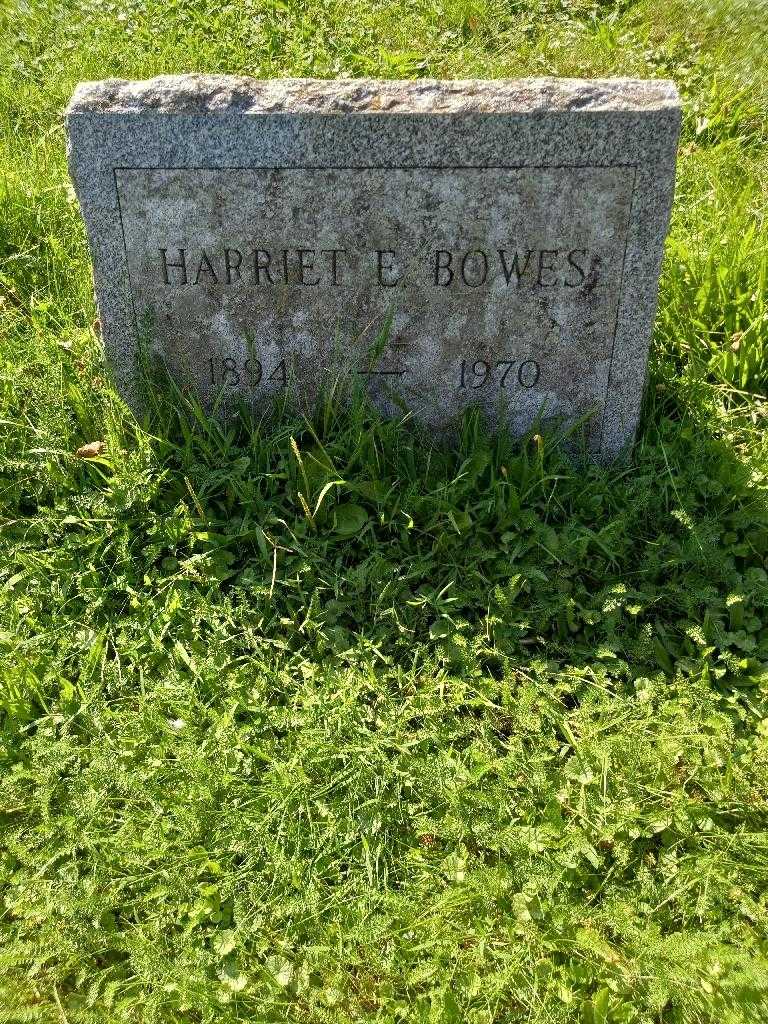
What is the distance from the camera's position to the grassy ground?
6.32 ft

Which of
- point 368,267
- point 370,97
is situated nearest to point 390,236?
point 368,267

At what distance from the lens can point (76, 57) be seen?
4.94 metres

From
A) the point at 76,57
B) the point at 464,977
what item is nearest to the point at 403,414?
the point at 464,977

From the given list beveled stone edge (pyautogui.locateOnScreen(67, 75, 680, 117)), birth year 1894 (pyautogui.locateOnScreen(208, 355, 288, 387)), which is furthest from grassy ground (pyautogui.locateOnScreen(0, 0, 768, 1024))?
beveled stone edge (pyautogui.locateOnScreen(67, 75, 680, 117))

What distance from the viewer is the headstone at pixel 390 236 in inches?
100.0

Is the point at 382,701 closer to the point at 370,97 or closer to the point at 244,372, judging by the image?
the point at 244,372

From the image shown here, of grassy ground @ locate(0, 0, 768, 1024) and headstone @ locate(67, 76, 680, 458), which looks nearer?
grassy ground @ locate(0, 0, 768, 1024)

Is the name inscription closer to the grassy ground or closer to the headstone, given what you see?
the headstone

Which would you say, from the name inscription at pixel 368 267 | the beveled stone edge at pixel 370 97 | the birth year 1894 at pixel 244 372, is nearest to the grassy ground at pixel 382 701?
the birth year 1894 at pixel 244 372

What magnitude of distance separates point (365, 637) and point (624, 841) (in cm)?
87

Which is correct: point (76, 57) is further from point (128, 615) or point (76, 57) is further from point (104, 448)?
point (128, 615)

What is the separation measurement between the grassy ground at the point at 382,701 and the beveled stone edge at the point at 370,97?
0.89 meters

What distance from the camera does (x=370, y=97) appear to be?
2555 millimetres

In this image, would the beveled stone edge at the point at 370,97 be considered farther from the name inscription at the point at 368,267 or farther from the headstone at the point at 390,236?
the name inscription at the point at 368,267
